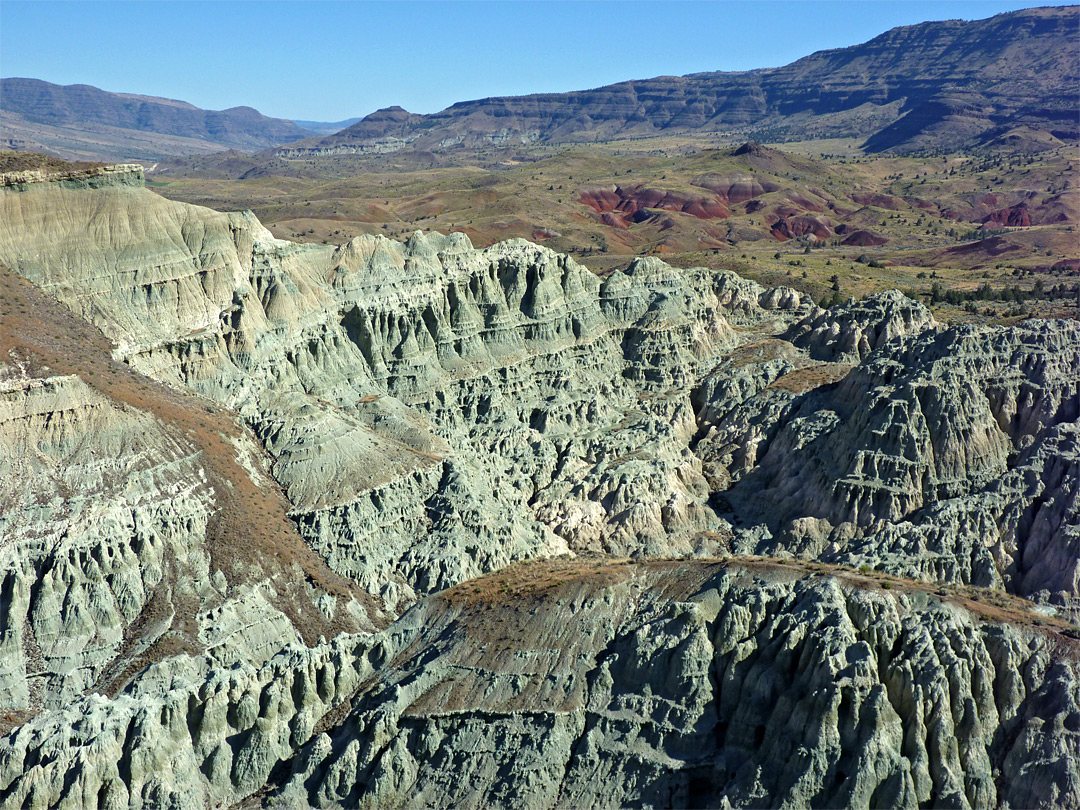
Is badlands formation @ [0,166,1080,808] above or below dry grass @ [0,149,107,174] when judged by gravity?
below

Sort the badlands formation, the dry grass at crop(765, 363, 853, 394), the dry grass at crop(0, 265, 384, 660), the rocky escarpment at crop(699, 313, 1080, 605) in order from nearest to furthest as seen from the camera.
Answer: the badlands formation → the dry grass at crop(0, 265, 384, 660) → the rocky escarpment at crop(699, 313, 1080, 605) → the dry grass at crop(765, 363, 853, 394)

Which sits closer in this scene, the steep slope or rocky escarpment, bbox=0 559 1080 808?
rocky escarpment, bbox=0 559 1080 808

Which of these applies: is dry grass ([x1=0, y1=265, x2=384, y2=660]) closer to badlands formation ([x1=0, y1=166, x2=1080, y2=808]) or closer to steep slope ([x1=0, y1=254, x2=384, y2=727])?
steep slope ([x1=0, y1=254, x2=384, y2=727])

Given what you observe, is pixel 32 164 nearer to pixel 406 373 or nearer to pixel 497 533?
pixel 406 373

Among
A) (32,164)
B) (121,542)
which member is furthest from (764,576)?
(32,164)

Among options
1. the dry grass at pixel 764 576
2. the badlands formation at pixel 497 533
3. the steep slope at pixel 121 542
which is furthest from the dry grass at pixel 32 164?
the dry grass at pixel 764 576

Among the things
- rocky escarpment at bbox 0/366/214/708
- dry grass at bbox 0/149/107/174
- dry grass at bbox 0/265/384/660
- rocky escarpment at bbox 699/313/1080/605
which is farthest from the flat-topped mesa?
rocky escarpment at bbox 699/313/1080/605
